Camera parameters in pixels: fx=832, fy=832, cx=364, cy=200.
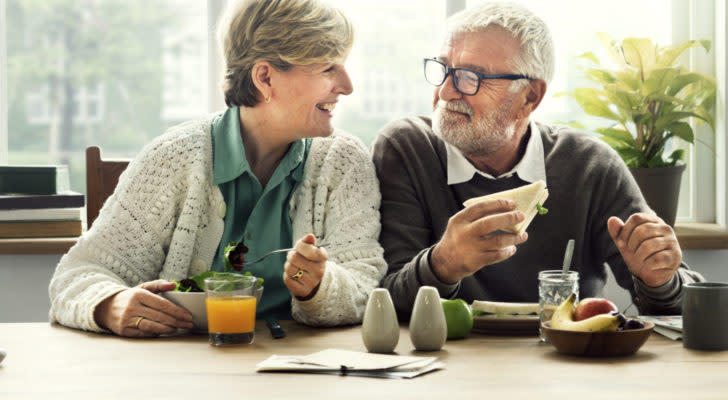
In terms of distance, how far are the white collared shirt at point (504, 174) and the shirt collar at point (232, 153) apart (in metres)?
0.41

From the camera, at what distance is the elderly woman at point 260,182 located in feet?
6.46

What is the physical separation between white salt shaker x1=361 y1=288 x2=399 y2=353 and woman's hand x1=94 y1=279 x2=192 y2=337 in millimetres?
405

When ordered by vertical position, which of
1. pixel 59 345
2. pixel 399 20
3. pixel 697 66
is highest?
pixel 399 20

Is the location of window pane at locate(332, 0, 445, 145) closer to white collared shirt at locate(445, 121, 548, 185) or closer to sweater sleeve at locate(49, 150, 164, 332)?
white collared shirt at locate(445, 121, 548, 185)

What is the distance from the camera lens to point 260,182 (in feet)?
7.08

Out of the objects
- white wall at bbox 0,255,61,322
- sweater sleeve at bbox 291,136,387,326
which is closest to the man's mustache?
sweater sleeve at bbox 291,136,387,326

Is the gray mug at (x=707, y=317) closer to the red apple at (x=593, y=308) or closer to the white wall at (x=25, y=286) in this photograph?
the red apple at (x=593, y=308)

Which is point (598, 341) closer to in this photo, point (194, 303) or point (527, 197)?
point (527, 197)

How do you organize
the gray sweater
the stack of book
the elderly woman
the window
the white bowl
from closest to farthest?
the white bowl < the elderly woman < the gray sweater < the stack of book < the window

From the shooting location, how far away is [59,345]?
165 cm

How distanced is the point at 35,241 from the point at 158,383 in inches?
66.4

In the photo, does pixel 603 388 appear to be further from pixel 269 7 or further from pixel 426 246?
pixel 269 7

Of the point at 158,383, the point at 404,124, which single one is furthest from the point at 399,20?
the point at 158,383

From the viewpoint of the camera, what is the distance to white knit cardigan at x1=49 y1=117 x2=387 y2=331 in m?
1.89
